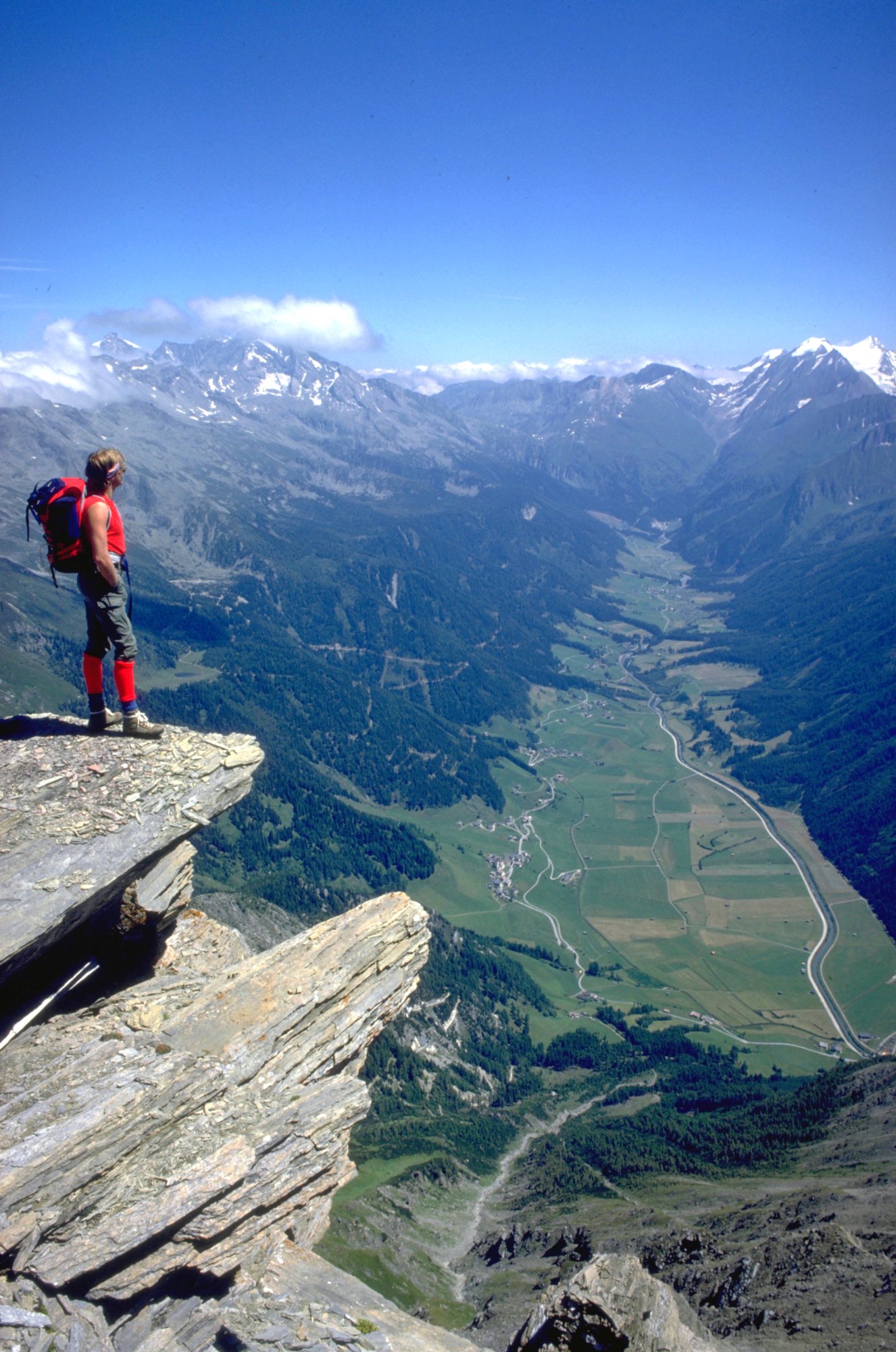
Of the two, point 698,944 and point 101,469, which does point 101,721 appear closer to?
point 101,469

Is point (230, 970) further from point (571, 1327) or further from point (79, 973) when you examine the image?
point (571, 1327)

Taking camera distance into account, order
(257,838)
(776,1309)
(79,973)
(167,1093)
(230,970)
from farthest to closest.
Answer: (257,838) < (776,1309) < (230,970) < (79,973) < (167,1093)

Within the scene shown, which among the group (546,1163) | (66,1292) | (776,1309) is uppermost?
(66,1292)

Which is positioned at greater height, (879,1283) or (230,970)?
(230,970)

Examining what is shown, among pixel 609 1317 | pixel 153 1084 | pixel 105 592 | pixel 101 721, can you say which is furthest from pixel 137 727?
pixel 609 1317

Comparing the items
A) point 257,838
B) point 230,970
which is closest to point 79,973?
point 230,970

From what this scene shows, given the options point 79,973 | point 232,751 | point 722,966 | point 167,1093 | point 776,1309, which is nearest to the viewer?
point 167,1093
